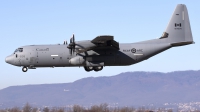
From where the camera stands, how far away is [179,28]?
5572 centimetres

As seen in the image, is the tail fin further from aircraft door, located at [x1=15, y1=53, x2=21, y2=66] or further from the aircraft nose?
the aircraft nose

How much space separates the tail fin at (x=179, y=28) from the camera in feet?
181

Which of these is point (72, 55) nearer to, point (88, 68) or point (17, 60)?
point (88, 68)

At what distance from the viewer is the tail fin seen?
2176 inches

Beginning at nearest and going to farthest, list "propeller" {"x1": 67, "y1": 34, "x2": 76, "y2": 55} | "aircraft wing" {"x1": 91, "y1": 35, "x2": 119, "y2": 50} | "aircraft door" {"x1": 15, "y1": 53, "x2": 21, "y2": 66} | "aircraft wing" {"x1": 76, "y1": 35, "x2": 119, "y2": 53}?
"aircraft wing" {"x1": 91, "y1": 35, "x2": 119, "y2": 50}
"aircraft wing" {"x1": 76, "y1": 35, "x2": 119, "y2": 53}
"propeller" {"x1": 67, "y1": 34, "x2": 76, "y2": 55}
"aircraft door" {"x1": 15, "y1": 53, "x2": 21, "y2": 66}

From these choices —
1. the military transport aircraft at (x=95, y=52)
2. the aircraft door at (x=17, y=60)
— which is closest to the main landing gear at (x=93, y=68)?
the military transport aircraft at (x=95, y=52)

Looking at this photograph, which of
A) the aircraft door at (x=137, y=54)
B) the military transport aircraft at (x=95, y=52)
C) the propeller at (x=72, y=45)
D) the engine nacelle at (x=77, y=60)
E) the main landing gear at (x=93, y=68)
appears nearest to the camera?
the propeller at (x=72, y=45)

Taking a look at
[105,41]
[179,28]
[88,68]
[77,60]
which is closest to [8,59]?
[77,60]

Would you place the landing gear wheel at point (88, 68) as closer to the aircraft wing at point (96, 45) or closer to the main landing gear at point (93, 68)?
the main landing gear at point (93, 68)

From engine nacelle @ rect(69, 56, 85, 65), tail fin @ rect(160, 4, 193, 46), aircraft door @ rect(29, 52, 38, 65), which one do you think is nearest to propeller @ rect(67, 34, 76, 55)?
engine nacelle @ rect(69, 56, 85, 65)

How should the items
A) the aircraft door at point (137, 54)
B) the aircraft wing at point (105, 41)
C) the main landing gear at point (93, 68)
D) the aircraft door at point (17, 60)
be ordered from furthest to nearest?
the main landing gear at point (93, 68) → the aircraft door at point (17, 60) → the aircraft door at point (137, 54) → the aircraft wing at point (105, 41)

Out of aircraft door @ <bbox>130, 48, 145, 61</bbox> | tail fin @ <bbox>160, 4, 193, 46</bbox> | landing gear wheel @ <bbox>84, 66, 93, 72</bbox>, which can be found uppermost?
tail fin @ <bbox>160, 4, 193, 46</bbox>

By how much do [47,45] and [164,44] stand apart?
47.6 feet

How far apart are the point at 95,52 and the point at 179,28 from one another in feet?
37.1
